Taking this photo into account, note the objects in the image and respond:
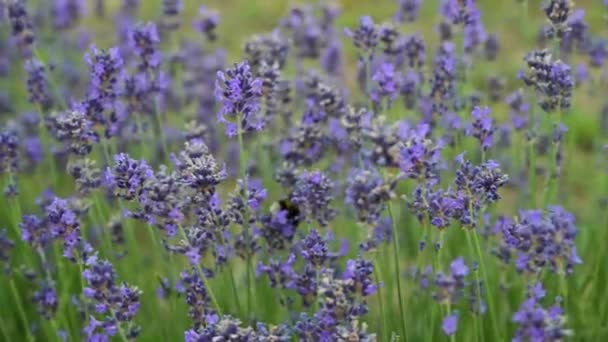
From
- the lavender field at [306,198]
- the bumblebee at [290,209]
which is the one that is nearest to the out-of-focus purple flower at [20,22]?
the lavender field at [306,198]

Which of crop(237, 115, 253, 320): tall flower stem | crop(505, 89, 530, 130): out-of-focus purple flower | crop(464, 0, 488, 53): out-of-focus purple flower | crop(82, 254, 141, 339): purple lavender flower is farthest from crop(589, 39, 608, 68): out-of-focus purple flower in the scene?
crop(82, 254, 141, 339): purple lavender flower

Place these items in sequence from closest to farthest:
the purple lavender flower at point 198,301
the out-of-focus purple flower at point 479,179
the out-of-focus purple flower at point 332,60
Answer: the out-of-focus purple flower at point 479,179 < the purple lavender flower at point 198,301 < the out-of-focus purple flower at point 332,60

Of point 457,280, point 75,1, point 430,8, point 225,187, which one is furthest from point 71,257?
point 430,8

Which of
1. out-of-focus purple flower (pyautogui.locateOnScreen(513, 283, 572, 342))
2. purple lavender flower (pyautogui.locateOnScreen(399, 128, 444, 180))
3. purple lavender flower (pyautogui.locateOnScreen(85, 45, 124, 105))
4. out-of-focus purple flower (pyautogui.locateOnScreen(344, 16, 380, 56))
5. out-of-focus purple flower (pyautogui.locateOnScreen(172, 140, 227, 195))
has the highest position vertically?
out-of-focus purple flower (pyautogui.locateOnScreen(344, 16, 380, 56))

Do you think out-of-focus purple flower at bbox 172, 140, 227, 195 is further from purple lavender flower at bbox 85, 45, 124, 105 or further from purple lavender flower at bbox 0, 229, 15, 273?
purple lavender flower at bbox 0, 229, 15, 273

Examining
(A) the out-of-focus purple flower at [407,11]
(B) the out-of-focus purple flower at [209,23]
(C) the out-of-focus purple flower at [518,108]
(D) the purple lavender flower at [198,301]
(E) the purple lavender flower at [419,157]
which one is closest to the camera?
(E) the purple lavender flower at [419,157]

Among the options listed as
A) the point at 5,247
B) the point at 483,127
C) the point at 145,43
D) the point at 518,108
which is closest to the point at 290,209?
the point at 483,127

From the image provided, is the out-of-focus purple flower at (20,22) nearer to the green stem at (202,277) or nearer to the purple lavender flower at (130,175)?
the purple lavender flower at (130,175)

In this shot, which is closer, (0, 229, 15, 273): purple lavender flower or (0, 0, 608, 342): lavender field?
(0, 0, 608, 342): lavender field
